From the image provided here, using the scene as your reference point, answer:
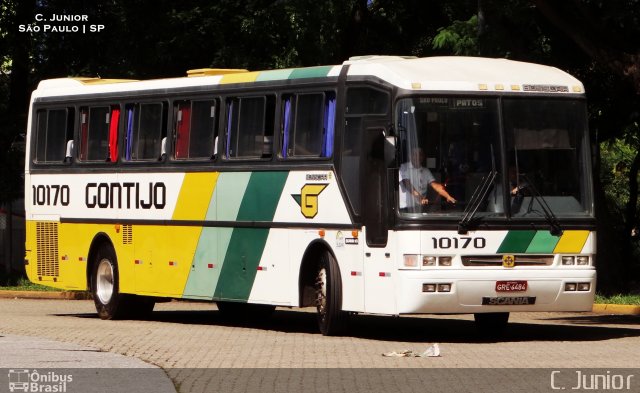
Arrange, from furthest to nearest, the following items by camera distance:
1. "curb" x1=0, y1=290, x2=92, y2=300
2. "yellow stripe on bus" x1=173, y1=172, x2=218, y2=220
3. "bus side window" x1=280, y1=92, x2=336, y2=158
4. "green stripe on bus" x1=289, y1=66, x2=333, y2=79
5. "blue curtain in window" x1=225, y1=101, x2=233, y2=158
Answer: "curb" x1=0, y1=290, x2=92, y2=300, "yellow stripe on bus" x1=173, y1=172, x2=218, y2=220, "blue curtain in window" x1=225, y1=101, x2=233, y2=158, "green stripe on bus" x1=289, y1=66, x2=333, y2=79, "bus side window" x1=280, y1=92, x2=336, y2=158

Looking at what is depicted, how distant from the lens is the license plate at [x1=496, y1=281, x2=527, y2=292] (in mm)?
17625

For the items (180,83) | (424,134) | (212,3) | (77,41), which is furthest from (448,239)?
(77,41)

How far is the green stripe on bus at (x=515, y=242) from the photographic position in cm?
1778

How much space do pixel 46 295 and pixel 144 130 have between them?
8809mm

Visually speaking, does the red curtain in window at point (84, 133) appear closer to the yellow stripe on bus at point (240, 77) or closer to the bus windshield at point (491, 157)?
the yellow stripe on bus at point (240, 77)

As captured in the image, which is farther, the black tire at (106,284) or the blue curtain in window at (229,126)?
the black tire at (106,284)

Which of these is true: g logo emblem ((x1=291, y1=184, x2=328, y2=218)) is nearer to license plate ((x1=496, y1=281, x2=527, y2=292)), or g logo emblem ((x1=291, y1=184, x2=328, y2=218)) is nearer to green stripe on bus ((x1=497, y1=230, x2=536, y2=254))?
green stripe on bus ((x1=497, y1=230, x2=536, y2=254))

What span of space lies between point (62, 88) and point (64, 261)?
2.76m

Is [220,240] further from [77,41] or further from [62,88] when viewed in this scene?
[77,41]

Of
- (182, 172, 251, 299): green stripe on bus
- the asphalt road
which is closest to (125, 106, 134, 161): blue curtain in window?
(182, 172, 251, 299): green stripe on bus

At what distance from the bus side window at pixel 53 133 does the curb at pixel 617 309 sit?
870 cm

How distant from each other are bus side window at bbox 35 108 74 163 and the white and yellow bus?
190cm

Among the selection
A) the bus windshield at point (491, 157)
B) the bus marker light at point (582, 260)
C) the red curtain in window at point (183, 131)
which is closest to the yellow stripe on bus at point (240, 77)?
the red curtain in window at point (183, 131)

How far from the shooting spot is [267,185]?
2009 centimetres
